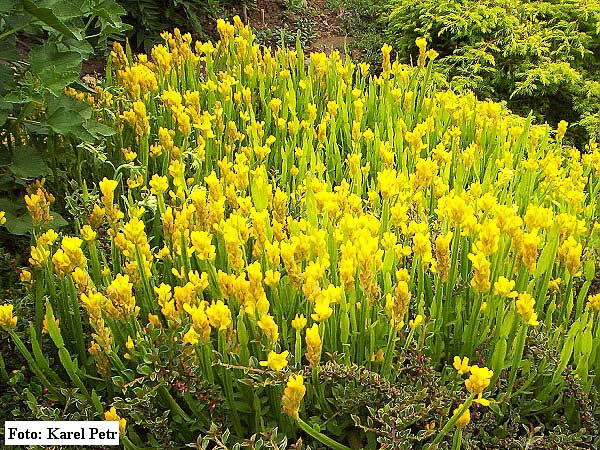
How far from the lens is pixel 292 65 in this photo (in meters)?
3.30

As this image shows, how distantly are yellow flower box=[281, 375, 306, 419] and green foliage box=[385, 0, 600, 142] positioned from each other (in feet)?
10.2

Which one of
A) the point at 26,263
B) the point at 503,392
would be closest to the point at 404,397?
the point at 503,392

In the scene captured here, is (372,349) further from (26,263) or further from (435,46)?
(435,46)

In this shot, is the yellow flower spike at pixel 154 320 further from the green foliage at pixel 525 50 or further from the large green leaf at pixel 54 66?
the green foliage at pixel 525 50

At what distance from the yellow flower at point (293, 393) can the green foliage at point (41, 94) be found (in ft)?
3.54

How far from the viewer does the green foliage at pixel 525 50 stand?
164 inches

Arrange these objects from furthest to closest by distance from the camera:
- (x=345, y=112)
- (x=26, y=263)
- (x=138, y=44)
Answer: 1. (x=138, y=44)
2. (x=345, y=112)
3. (x=26, y=263)

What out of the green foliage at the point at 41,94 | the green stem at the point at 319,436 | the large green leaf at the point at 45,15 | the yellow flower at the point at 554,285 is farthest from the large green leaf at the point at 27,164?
the yellow flower at the point at 554,285

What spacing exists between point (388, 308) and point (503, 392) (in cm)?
38

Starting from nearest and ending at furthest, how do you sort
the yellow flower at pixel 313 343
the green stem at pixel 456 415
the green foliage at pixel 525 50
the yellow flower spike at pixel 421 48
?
the green stem at pixel 456 415 → the yellow flower at pixel 313 343 → the yellow flower spike at pixel 421 48 → the green foliage at pixel 525 50

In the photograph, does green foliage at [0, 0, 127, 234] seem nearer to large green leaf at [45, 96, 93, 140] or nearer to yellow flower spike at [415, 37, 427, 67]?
large green leaf at [45, 96, 93, 140]

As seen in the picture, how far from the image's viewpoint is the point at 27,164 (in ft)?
6.93

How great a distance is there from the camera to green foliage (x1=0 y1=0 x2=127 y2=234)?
200 centimetres

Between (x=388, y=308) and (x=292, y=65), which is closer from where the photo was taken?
(x=388, y=308)
